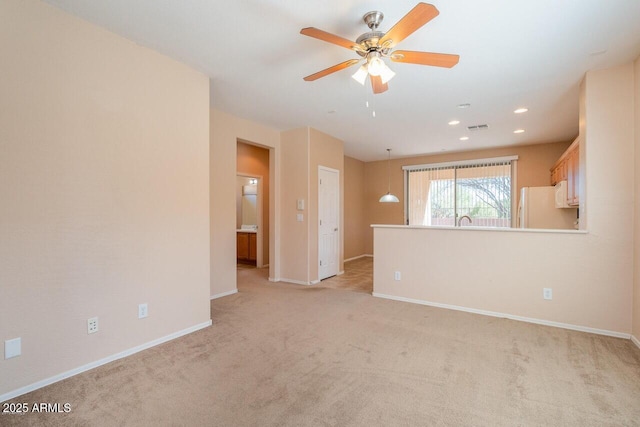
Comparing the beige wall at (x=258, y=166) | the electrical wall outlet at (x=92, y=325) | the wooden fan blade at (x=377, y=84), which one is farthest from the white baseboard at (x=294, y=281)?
the wooden fan blade at (x=377, y=84)

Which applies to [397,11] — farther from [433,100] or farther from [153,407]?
[153,407]

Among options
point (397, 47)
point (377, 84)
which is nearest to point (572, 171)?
point (397, 47)

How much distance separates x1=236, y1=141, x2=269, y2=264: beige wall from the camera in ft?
19.5

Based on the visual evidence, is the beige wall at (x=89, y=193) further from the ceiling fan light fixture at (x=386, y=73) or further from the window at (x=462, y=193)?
the window at (x=462, y=193)

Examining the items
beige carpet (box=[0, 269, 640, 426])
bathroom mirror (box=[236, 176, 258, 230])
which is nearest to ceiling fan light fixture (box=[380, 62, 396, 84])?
beige carpet (box=[0, 269, 640, 426])

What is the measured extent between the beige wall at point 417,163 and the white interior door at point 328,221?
2.59 metres

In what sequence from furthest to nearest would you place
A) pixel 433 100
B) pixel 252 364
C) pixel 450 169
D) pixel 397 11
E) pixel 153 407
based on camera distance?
pixel 450 169
pixel 433 100
pixel 252 364
pixel 397 11
pixel 153 407

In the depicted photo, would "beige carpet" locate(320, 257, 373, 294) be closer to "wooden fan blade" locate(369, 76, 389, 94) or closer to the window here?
the window

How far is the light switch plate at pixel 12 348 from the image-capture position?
1899 millimetres

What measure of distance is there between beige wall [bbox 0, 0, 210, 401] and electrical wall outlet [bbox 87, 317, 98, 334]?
1.4 inches

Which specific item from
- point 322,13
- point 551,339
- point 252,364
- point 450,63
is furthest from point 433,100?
point 252,364

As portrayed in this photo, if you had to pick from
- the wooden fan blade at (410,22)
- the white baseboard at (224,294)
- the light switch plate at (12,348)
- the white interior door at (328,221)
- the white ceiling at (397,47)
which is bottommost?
the white baseboard at (224,294)

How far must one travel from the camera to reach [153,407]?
6.01ft

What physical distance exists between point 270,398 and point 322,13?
2.69 meters
